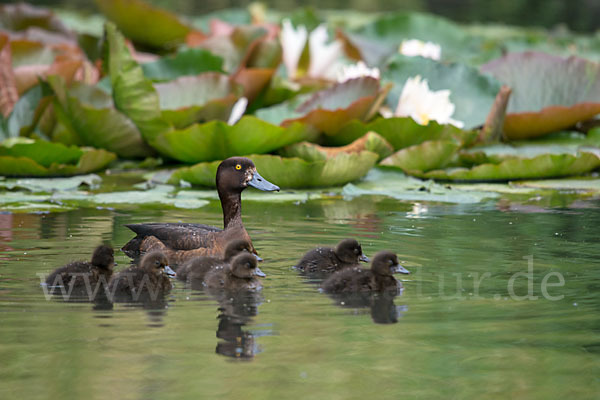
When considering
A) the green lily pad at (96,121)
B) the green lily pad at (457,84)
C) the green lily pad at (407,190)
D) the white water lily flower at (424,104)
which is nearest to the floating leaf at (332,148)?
the green lily pad at (407,190)

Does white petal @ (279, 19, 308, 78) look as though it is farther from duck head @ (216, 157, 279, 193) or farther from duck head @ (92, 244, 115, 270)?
duck head @ (92, 244, 115, 270)

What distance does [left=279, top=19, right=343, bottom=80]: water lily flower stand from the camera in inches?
398

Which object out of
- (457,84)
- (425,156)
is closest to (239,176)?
(425,156)

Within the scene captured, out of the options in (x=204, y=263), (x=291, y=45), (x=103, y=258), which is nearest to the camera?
(x=103, y=258)

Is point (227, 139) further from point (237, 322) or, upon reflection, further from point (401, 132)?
point (237, 322)

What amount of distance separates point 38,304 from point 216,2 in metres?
20.6

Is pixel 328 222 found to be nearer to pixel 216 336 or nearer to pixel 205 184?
pixel 205 184

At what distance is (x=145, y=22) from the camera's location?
39.0 ft

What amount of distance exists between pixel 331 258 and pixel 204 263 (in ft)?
2.15

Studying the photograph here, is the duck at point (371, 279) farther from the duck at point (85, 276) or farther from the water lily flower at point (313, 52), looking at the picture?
the water lily flower at point (313, 52)

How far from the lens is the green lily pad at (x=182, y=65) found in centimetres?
959

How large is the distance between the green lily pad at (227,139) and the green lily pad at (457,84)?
161 centimetres

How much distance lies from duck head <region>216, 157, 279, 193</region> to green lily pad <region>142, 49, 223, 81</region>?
3.92 metres

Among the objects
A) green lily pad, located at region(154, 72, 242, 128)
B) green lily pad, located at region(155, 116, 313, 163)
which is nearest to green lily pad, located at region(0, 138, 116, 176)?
green lily pad, located at region(155, 116, 313, 163)
